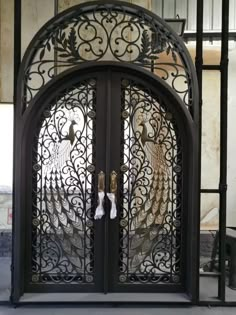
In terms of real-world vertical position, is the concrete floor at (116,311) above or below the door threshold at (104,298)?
below

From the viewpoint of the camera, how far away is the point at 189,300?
11.8 feet

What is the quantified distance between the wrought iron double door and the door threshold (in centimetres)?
Answer: 6

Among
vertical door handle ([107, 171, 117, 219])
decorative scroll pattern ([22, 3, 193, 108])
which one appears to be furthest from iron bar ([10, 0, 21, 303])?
vertical door handle ([107, 171, 117, 219])

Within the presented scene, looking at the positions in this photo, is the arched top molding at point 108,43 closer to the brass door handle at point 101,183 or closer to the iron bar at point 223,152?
the iron bar at point 223,152

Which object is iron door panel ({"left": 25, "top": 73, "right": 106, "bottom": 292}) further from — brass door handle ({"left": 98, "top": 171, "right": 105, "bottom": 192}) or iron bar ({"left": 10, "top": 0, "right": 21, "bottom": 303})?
iron bar ({"left": 10, "top": 0, "right": 21, "bottom": 303})

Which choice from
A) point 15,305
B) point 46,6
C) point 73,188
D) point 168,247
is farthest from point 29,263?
point 46,6

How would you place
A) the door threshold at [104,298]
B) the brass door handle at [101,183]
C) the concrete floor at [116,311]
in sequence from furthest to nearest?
the brass door handle at [101,183]
the door threshold at [104,298]
the concrete floor at [116,311]

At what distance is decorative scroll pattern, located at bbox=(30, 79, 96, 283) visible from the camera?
3.71 meters

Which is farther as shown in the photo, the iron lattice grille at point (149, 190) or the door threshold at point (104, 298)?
the iron lattice grille at point (149, 190)

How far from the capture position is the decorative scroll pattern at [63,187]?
12.2 feet

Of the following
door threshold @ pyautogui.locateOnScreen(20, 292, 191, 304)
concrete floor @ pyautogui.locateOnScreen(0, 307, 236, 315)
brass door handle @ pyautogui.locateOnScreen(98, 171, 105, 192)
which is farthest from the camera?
brass door handle @ pyautogui.locateOnScreen(98, 171, 105, 192)

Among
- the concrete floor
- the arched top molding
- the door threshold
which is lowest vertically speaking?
the concrete floor

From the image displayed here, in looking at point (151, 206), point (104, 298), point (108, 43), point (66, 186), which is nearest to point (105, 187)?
point (66, 186)

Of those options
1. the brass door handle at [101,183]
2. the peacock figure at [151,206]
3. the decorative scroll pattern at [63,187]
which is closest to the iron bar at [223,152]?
the peacock figure at [151,206]
